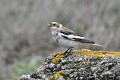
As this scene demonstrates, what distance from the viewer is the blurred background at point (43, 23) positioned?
20516 millimetres

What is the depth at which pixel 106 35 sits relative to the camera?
20016 millimetres

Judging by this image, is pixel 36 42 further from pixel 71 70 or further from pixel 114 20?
pixel 71 70

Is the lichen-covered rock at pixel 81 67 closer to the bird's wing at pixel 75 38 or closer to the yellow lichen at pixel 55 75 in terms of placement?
the yellow lichen at pixel 55 75

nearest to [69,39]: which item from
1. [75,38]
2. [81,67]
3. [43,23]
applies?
[75,38]

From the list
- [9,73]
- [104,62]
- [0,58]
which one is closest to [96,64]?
[104,62]

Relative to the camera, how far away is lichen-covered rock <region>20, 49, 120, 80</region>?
8039 millimetres

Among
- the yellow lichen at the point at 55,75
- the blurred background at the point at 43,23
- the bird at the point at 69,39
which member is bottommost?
the yellow lichen at the point at 55,75

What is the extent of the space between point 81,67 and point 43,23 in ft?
43.2

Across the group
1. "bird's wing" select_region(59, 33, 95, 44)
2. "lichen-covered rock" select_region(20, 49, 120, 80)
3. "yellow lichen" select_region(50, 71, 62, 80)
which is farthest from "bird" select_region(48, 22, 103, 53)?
"yellow lichen" select_region(50, 71, 62, 80)

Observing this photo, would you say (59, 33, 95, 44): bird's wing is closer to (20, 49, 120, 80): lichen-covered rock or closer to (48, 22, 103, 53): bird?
(48, 22, 103, 53): bird

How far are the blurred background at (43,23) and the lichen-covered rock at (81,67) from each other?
10.8 m

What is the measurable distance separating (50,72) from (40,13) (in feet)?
43.0

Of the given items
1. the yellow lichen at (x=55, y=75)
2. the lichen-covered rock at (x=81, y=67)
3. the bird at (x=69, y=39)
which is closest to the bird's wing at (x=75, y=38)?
the bird at (x=69, y=39)

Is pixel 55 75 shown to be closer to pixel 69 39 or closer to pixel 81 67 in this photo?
pixel 81 67
